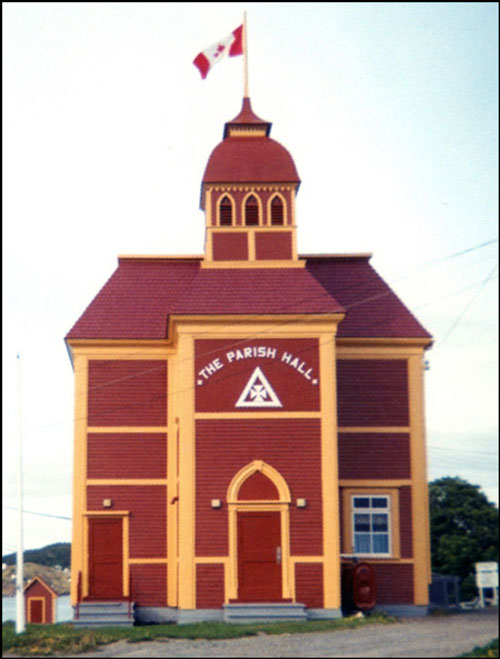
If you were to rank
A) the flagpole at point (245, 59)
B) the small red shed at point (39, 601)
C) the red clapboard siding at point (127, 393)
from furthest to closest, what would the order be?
the small red shed at point (39, 601) → the flagpole at point (245, 59) → the red clapboard siding at point (127, 393)

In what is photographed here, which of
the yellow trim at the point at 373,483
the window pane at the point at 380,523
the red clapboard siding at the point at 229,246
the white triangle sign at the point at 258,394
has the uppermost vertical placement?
the red clapboard siding at the point at 229,246

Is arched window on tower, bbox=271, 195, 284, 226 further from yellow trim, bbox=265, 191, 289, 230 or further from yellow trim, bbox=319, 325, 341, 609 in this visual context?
yellow trim, bbox=319, 325, 341, 609


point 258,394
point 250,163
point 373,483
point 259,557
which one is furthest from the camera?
point 250,163

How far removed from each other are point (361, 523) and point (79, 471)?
738 centimetres

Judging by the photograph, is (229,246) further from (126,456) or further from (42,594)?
(42,594)

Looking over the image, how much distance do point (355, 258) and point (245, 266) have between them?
461cm

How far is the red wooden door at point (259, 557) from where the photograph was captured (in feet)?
83.1

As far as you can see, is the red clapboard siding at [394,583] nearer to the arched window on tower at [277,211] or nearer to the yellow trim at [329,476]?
the yellow trim at [329,476]

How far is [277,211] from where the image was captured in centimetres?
2881

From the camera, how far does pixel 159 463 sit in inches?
1127

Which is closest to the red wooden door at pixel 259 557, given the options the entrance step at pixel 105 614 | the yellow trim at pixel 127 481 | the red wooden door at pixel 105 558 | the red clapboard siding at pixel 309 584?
the red clapboard siding at pixel 309 584

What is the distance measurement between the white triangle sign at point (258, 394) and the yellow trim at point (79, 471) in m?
4.85

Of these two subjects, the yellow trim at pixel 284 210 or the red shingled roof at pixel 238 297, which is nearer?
the red shingled roof at pixel 238 297

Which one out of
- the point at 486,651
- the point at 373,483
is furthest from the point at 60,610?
the point at 486,651
